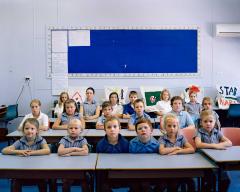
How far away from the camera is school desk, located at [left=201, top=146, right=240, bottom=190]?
2.45 meters

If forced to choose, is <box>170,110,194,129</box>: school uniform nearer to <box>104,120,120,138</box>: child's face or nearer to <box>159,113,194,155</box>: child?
<box>159,113,194,155</box>: child

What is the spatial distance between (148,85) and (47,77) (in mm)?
2093

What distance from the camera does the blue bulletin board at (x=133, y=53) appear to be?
678cm

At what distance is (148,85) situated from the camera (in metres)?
6.89

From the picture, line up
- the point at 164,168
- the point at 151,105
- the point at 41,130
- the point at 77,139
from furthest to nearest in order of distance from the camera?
the point at 151,105 < the point at 41,130 < the point at 77,139 < the point at 164,168

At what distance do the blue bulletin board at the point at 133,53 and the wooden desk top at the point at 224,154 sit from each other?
409cm

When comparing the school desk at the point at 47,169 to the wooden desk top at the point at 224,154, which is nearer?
the school desk at the point at 47,169

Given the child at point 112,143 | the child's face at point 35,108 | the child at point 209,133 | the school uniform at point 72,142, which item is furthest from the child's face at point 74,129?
the child's face at point 35,108

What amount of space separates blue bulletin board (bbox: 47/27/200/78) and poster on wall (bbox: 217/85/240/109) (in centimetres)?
87

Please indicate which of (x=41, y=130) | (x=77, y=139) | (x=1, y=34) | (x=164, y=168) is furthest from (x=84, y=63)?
(x=164, y=168)

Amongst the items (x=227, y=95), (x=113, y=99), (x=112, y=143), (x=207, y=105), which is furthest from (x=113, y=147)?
(x=227, y=95)

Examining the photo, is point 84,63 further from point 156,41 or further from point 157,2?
point 157,2

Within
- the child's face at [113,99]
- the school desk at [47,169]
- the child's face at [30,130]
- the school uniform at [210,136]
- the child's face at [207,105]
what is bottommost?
the school desk at [47,169]

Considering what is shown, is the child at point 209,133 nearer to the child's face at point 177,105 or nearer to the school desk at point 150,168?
the school desk at point 150,168
